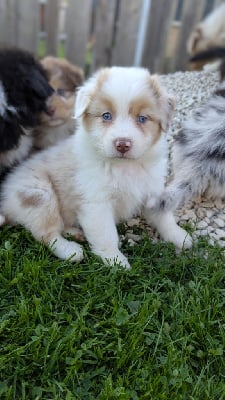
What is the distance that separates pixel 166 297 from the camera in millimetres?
2904

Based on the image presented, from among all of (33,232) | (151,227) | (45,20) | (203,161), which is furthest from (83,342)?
(45,20)

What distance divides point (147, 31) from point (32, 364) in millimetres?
6172

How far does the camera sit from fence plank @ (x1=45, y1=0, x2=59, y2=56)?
22.6 ft

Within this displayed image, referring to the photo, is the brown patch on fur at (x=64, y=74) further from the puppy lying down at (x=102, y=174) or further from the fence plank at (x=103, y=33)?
the fence plank at (x=103, y=33)

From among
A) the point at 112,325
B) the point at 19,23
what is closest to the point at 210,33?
the point at 19,23

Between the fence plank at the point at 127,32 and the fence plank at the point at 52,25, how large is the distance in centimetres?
95

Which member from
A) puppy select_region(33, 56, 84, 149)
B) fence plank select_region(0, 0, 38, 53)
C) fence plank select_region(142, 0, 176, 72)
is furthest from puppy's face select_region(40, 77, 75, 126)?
fence plank select_region(142, 0, 176, 72)

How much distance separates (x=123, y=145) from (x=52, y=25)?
496 centimetres

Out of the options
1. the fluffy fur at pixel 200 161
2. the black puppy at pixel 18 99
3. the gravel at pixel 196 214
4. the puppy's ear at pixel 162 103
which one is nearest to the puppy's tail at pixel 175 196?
the fluffy fur at pixel 200 161

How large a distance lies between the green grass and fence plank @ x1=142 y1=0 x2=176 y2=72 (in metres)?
5.10

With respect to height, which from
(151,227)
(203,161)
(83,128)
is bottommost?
(151,227)

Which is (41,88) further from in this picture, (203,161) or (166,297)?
(166,297)

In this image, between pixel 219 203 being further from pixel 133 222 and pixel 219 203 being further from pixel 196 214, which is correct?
pixel 133 222

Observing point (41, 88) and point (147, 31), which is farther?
point (147, 31)
